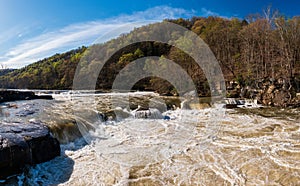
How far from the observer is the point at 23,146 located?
16.8ft

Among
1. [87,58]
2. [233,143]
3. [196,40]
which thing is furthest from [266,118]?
[87,58]

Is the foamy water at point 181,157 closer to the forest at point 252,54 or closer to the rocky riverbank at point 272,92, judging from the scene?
the rocky riverbank at point 272,92

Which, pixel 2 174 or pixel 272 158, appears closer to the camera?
pixel 2 174

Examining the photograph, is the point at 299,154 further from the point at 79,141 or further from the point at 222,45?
the point at 222,45

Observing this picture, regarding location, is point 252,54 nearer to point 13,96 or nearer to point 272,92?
point 272,92

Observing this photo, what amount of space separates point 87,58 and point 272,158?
4638 cm

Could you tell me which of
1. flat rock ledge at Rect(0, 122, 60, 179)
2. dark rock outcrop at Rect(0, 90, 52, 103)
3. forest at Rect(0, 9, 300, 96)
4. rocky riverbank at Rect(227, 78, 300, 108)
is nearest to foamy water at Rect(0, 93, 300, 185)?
flat rock ledge at Rect(0, 122, 60, 179)

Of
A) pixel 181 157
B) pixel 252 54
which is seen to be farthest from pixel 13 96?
pixel 252 54

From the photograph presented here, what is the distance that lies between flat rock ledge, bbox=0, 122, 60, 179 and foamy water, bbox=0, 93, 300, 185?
0.24 meters

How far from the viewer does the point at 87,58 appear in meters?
47.5

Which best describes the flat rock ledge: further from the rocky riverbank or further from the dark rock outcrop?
the dark rock outcrop

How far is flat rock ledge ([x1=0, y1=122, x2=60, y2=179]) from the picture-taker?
476cm

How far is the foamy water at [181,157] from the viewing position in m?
4.79

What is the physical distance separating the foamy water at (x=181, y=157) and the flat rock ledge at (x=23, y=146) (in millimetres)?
242
